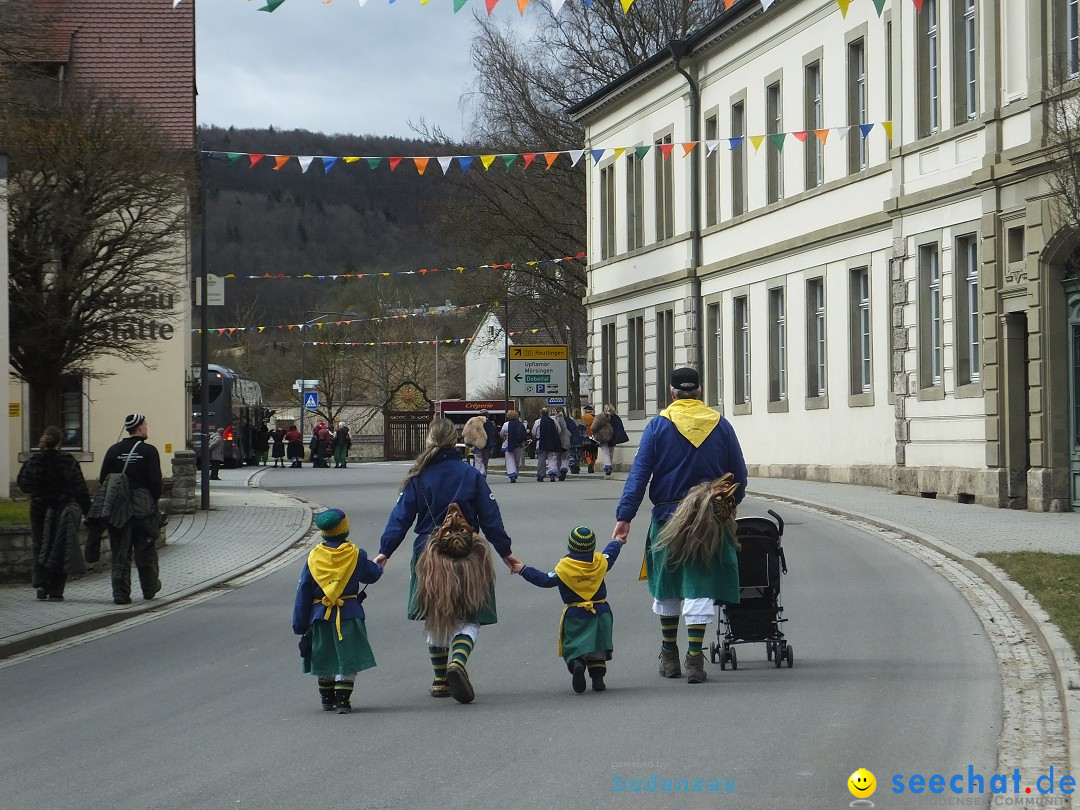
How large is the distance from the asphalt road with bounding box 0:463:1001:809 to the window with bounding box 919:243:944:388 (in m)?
13.0

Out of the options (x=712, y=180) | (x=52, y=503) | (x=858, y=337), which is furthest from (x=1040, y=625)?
(x=712, y=180)

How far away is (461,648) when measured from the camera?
28.2ft

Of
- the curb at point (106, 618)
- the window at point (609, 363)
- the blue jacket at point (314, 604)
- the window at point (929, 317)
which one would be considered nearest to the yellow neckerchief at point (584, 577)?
the blue jacket at point (314, 604)

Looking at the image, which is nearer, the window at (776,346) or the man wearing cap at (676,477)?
the man wearing cap at (676,477)

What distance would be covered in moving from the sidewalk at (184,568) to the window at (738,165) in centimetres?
1239

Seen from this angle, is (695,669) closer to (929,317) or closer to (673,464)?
(673,464)

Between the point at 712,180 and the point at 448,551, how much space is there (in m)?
28.9

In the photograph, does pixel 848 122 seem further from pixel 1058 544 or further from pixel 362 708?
pixel 362 708

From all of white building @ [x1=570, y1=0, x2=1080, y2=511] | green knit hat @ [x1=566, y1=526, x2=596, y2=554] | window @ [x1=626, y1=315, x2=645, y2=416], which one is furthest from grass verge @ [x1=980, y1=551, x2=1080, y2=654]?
window @ [x1=626, y1=315, x2=645, y2=416]

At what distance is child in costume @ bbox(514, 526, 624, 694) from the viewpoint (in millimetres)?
8734

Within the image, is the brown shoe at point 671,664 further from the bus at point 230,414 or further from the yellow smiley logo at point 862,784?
the bus at point 230,414

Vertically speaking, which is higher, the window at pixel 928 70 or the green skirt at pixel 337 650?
the window at pixel 928 70

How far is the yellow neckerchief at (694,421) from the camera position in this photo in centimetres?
924

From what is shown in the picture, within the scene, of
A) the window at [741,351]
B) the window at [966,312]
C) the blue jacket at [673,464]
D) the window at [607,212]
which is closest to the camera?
the blue jacket at [673,464]
